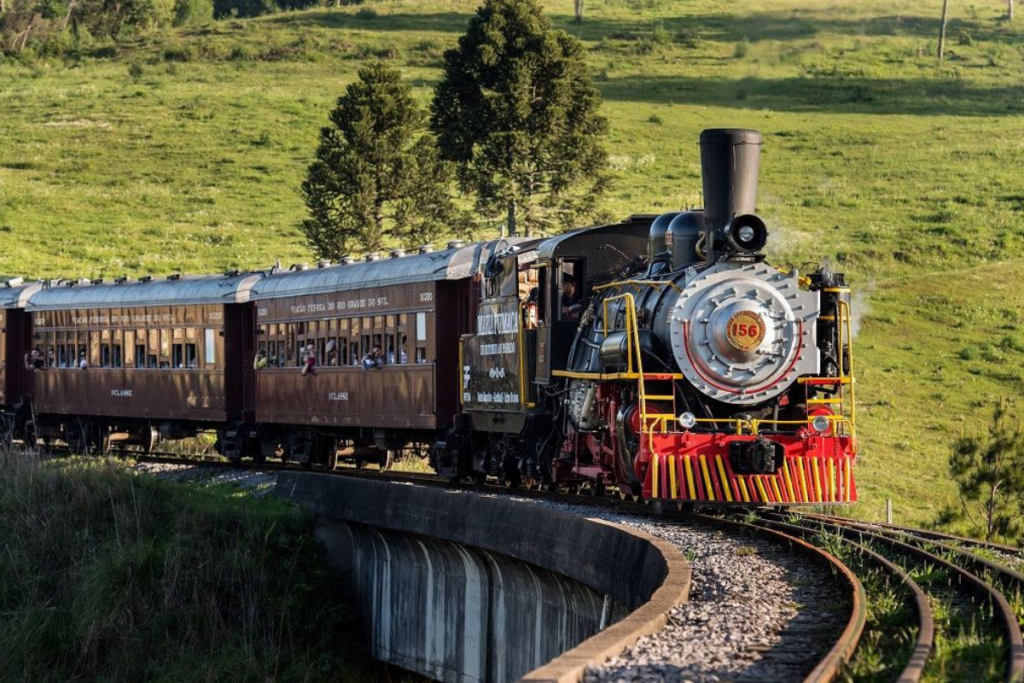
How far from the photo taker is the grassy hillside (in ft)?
117

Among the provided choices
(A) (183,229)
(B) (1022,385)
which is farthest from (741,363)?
(A) (183,229)

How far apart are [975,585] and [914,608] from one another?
3.80 feet

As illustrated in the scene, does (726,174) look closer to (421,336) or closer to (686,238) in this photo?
(686,238)

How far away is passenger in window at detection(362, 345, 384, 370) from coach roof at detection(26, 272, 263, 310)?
582cm

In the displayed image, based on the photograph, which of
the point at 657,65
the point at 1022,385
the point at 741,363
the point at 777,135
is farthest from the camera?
the point at 657,65

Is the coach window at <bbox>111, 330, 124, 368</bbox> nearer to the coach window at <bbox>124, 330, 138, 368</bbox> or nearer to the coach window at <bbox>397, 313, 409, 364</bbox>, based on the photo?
the coach window at <bbox>124, 330, 138, 368</bbox>

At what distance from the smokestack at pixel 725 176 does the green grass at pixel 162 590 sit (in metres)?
7.74

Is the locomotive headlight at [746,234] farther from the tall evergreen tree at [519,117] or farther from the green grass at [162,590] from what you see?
the tall evergreen tree at [519,117]

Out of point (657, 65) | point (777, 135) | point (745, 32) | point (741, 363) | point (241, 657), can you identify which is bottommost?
point (241, 657)

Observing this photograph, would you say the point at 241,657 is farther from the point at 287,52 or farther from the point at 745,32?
the point at 287,52

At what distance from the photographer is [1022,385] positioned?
127 ft

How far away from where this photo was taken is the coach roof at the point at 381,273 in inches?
908

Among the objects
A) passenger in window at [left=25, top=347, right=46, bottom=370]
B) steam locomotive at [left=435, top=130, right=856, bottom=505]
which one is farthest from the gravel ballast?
passenger in window at [left=25, top=347, right=46, bottom=370]

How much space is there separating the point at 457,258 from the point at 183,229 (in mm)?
44987
